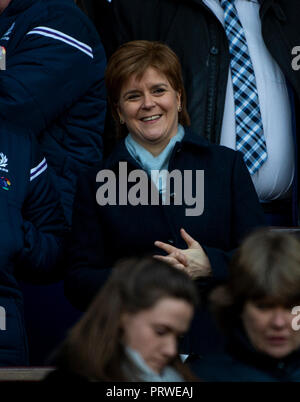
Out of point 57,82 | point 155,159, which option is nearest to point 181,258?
point 155,159

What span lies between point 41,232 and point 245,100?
3.46 feet

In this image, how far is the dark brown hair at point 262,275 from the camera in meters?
2.01

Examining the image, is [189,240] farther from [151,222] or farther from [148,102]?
[148,102]

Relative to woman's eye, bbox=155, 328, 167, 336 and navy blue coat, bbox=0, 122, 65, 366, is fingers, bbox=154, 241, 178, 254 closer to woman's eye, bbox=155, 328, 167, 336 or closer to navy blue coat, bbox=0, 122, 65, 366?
navy blue coat, bbox=0, 122, 65, 366

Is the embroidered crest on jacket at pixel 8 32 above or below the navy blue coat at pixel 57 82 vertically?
above

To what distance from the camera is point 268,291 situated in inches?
79.0

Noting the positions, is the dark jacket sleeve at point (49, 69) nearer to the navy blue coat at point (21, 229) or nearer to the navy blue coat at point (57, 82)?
the navy blue coat at point (57, 82)

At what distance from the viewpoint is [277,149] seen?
3500 millimetres

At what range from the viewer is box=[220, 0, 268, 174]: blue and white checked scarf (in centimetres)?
343

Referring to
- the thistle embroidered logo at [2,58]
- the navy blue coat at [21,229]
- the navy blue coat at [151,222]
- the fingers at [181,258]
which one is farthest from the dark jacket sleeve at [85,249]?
the thistle embroidered logo at [2,58]

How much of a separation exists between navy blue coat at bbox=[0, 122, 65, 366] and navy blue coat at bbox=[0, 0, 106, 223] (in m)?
0.17

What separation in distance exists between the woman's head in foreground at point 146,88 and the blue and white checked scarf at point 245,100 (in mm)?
603

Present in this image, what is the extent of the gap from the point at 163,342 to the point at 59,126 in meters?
1.66

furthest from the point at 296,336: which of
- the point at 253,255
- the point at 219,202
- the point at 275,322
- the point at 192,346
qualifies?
the point at 219,202
